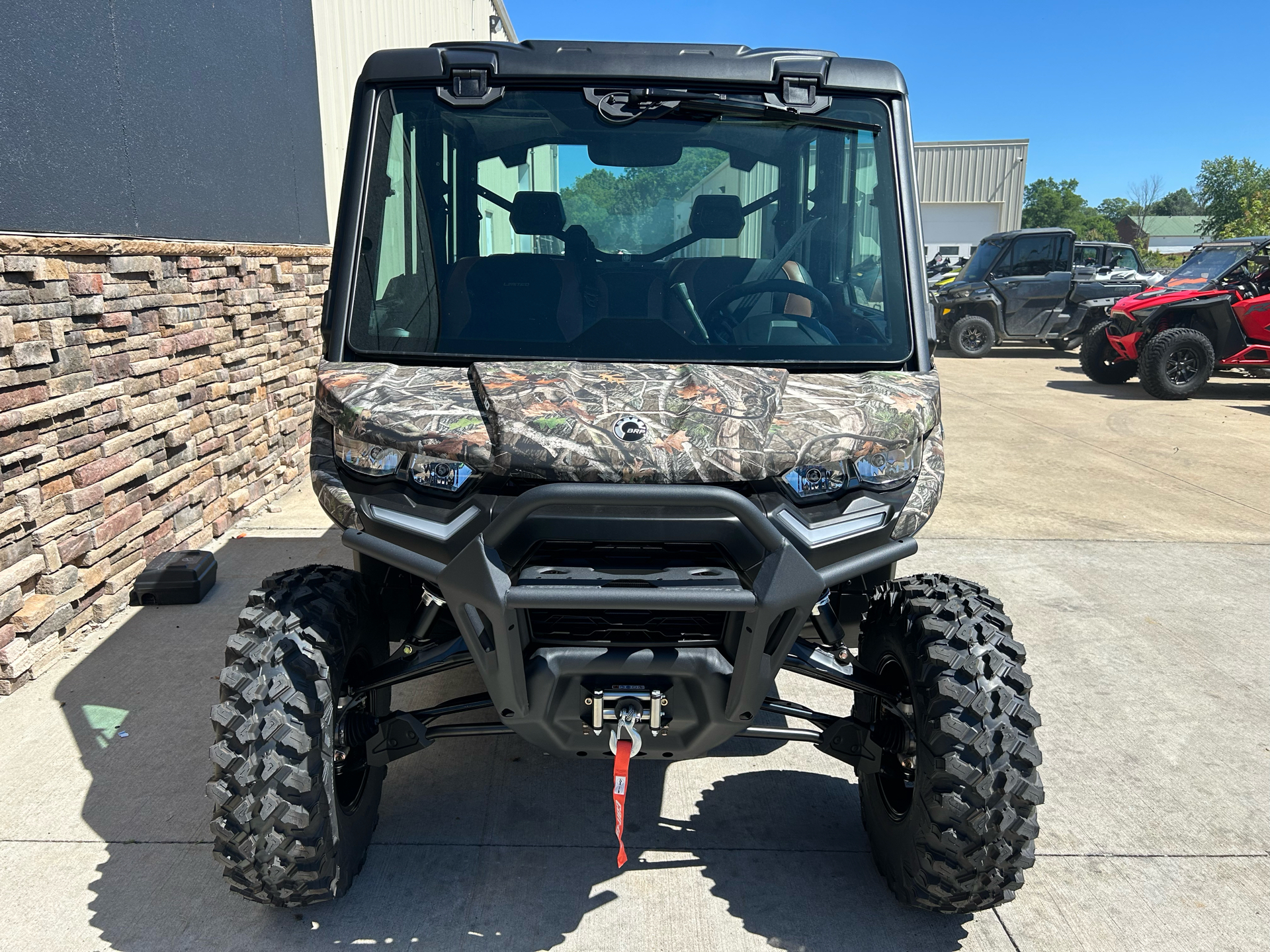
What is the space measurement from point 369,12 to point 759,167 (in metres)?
7.53

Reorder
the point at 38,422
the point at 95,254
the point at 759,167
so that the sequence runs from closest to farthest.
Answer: the point at 759,167, the point at 38,422, the point at 95,254

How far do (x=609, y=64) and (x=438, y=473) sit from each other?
135 centimetres

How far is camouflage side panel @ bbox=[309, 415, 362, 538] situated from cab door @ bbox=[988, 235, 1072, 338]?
15.3 meters

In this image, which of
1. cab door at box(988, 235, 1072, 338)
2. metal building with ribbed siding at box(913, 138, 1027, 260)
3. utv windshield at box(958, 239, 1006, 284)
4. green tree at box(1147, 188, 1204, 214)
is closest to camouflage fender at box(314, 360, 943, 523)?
cab door at box(988, 235, 1072, 338)

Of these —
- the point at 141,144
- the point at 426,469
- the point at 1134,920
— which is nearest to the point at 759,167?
the point at 426,469

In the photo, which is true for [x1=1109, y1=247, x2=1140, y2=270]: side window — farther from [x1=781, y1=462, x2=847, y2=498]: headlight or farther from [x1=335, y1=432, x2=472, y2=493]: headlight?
[x1=335, y1=432, x2=472, y2=493]: headlight

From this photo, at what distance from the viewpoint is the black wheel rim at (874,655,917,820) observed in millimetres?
2570

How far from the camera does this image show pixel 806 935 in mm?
2535

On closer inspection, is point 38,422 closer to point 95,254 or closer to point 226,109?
point 95,254

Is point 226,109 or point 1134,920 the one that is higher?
point 226,109

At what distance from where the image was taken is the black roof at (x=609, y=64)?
2770mm

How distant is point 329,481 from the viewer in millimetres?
2438

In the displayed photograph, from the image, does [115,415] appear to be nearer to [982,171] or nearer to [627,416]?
[627,416]

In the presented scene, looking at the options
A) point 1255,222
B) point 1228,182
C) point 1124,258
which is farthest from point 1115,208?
point 1124,258
